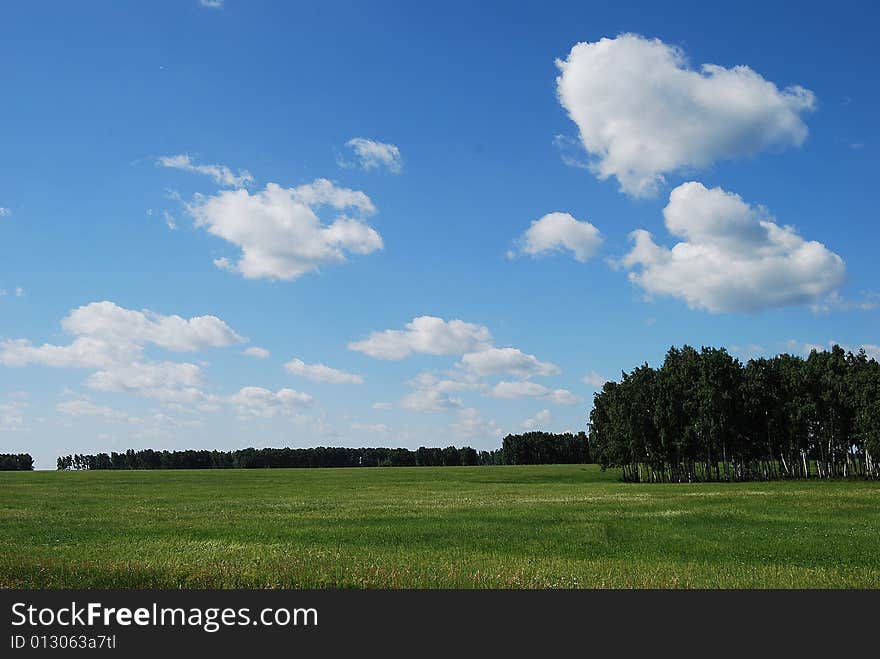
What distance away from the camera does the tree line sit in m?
97.6

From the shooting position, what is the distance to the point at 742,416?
103250mm

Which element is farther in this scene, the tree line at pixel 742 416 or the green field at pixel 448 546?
the tree line at pixel 742 416

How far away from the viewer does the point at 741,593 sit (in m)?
16.6

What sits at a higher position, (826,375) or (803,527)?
(826,375)

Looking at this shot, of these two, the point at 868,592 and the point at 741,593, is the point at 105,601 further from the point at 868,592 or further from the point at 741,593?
the point at 868,592

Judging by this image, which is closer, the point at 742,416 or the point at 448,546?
the point at 448,546

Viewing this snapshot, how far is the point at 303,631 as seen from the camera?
1323cm

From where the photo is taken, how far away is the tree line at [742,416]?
320 feet

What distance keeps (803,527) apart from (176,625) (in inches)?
1172

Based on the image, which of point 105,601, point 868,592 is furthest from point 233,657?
point 868,592

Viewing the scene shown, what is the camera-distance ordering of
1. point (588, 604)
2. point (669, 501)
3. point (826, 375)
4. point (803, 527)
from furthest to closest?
point (826, 375), point (669, 501), point (803, 527), point (588, 604)

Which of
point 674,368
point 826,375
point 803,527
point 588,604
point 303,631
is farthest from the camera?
point 674,368

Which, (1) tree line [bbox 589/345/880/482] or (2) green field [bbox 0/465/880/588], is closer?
(2) green field [bbox 0/465/880/588]

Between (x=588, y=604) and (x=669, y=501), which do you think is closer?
(x=588, y=604)
